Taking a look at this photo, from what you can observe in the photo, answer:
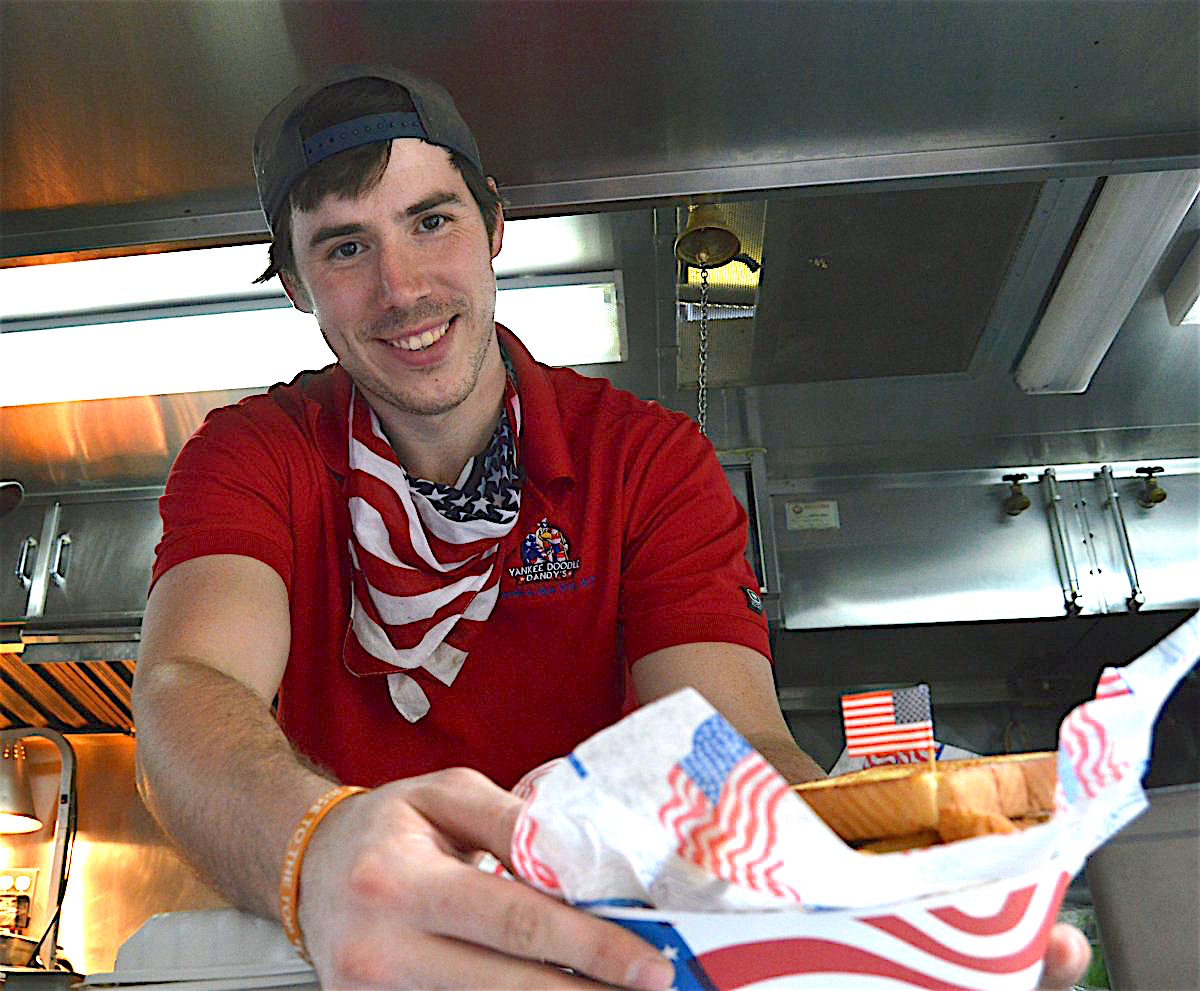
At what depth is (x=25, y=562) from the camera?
327 cm

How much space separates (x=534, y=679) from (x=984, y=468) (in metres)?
2.40

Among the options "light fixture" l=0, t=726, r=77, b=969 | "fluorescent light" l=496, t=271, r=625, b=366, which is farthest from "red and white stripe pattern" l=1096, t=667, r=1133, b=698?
"light fixture" l=0, t=726, r=77, b=969

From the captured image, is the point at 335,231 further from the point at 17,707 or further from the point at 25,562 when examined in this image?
the point at 17,707

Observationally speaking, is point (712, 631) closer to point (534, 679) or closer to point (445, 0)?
point (534, 679)

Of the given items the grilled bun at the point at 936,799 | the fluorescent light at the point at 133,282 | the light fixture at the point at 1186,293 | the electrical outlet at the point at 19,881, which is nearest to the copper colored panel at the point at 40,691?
the electrical outlet at the point at 19,881

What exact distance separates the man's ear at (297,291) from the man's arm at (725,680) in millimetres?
560

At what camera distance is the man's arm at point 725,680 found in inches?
40.8

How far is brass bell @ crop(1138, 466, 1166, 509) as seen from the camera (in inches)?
130

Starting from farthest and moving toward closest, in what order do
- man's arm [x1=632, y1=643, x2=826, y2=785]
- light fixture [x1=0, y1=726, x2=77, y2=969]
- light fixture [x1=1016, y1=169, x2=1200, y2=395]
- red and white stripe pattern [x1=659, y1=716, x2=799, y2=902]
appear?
light fixture [x1=0, y1=726, x2=77, y2=969], light fixture [x1=1016, y1=169, x2=1200, y2=395], man's arm [x1=632, y1=643, x2=826, y2=785], red and white stripe pattern [x1=659, y1=716, x2=799, y2=902]

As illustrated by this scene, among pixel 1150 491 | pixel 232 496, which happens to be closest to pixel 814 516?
pixel 1150 491

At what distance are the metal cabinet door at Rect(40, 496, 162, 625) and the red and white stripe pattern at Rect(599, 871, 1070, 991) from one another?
302 cm

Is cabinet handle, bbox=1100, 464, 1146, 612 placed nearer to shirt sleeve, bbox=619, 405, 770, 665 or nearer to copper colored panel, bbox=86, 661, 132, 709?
shirt sleeve, bbox=619, 405, 770, 665

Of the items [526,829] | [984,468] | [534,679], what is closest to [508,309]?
[534,679]

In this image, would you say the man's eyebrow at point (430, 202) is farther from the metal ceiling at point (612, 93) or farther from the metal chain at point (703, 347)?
the metal chain at point (703, 347)
